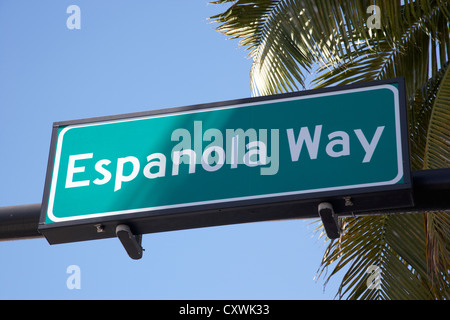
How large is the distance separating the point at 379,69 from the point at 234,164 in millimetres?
5169

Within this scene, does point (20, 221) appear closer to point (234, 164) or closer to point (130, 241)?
point (130, 241)

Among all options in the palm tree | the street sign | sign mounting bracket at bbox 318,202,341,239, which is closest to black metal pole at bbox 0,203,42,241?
the street sign

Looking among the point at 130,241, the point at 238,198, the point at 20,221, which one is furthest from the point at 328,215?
the point at 20,221

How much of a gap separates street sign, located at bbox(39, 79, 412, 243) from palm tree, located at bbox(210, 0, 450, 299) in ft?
10.4

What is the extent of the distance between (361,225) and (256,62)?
1886 mm

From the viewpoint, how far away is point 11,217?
12.9ft

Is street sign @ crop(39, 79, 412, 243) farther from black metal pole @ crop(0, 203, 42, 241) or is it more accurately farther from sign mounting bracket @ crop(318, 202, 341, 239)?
black metal pole @ crop(0, 203, 42, 241)

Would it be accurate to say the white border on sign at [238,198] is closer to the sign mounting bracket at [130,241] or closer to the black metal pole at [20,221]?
the sign mounting bracket at [130,241]

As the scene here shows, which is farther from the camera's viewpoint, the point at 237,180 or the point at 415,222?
the point at 415,222

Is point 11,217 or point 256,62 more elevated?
point 256,62

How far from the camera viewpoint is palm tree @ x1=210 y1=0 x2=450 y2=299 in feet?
22.7

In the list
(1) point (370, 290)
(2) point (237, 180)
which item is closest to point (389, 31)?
(1) point (370, 290)
